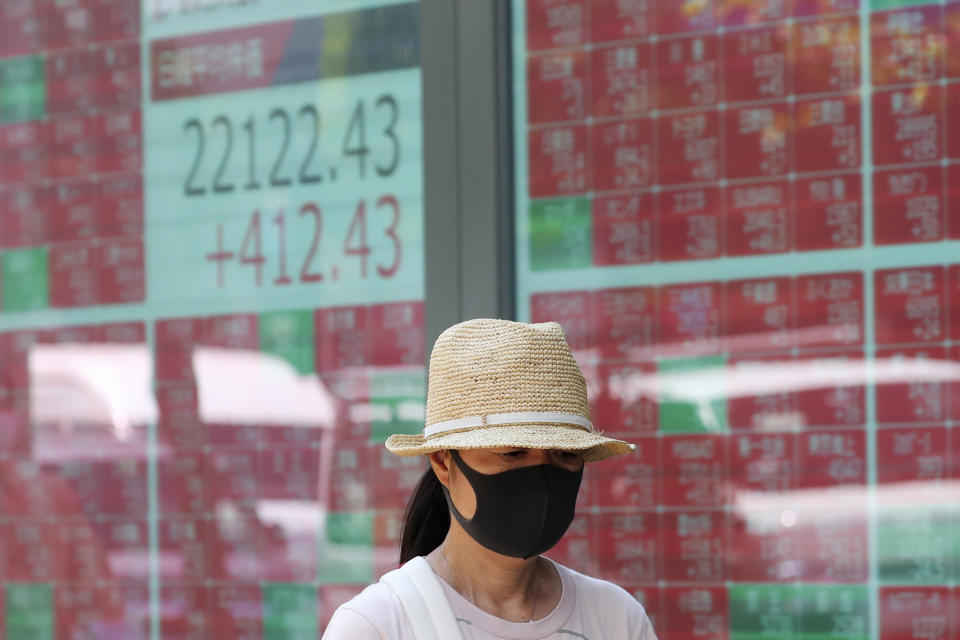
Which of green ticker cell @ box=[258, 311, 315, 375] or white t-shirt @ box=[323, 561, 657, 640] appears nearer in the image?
white t-shirt @ box=[323, 561, 657, 640]

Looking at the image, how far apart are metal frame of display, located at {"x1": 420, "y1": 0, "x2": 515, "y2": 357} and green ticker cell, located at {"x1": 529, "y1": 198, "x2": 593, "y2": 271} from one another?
0.07m

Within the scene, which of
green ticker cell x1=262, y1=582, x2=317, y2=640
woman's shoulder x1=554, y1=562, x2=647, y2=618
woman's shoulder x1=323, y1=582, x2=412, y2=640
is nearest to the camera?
woman's shoulder x1=323, y1=582, x2=412, y2=640

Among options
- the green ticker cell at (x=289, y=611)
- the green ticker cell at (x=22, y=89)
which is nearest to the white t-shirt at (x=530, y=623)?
the green ticker cell at (x=289, y=611)

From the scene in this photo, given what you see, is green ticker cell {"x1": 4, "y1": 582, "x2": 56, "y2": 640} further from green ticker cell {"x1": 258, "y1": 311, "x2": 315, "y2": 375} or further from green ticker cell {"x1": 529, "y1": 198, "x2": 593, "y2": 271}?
green ticker cell {"x1": 529, "y1": 198, "x2": 593, "y2": 271}

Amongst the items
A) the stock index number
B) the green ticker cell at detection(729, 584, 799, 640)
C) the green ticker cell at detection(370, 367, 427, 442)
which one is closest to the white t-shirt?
the green ticker cell at detection(729, 584, 799, 640)

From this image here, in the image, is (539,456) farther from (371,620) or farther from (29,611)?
(29,611)

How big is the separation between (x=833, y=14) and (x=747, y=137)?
358 mm

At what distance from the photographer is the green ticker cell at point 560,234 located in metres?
3.60

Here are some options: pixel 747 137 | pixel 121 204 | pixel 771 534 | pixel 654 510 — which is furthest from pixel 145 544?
pixel 747 137

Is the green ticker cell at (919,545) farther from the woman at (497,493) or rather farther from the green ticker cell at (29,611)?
the green ticker cell at (29,611)

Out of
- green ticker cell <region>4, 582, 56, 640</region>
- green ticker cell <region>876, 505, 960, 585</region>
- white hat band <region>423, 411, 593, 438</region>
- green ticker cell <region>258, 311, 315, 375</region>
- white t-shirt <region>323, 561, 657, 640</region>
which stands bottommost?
green ticker cell <region>4, 582, 56, 640</region>

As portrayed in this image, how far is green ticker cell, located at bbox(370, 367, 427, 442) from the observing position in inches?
149

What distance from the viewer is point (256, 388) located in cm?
400

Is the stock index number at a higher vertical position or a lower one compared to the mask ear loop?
higher
